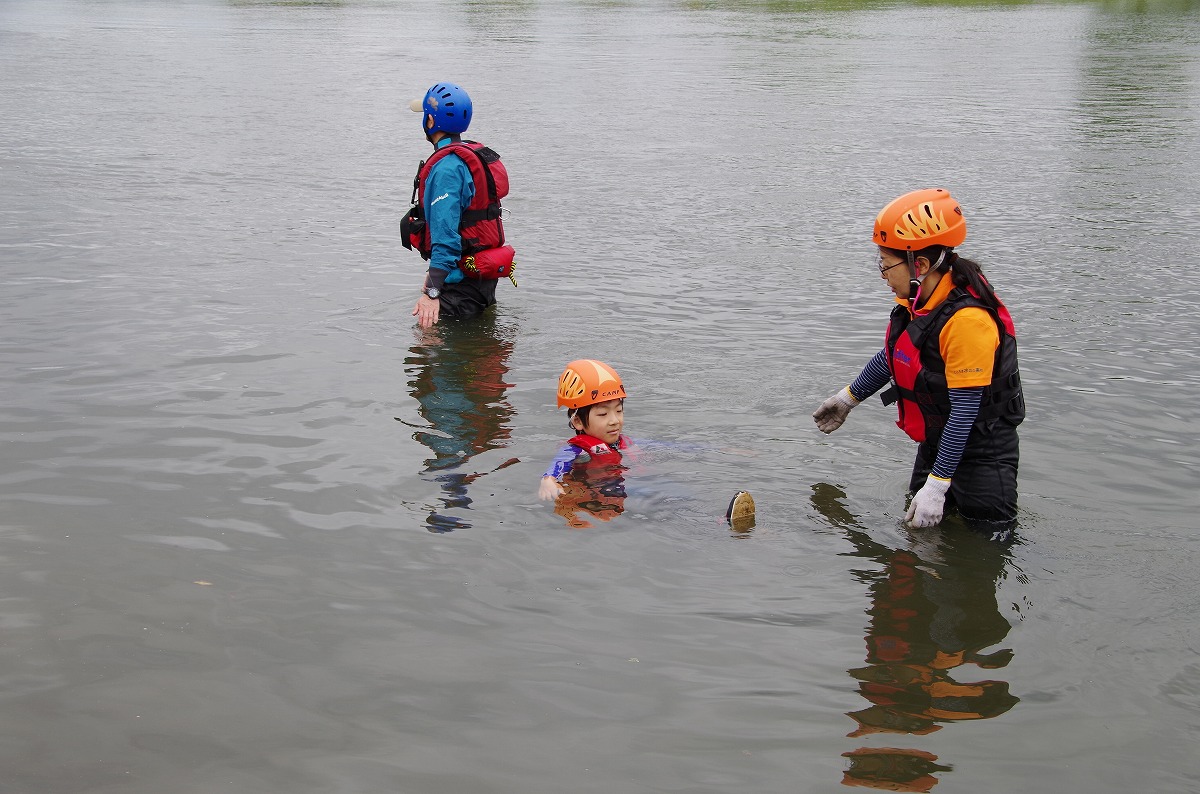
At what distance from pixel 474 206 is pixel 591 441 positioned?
3.31 m

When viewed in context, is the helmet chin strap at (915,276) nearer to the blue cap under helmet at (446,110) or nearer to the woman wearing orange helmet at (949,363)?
the woman wearing orange helmet at (949,363)

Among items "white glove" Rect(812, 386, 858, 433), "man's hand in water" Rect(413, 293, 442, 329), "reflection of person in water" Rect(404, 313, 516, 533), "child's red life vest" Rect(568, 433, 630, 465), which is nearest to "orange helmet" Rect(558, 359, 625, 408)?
"child's red life vest" Rect(568, 433, 630, 465)

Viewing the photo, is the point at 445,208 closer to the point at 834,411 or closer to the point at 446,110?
the point at 446,110

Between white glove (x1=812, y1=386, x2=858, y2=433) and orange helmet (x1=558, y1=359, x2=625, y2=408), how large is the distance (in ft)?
3.95

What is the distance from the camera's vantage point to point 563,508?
6738mm

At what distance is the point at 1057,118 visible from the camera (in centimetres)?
2139

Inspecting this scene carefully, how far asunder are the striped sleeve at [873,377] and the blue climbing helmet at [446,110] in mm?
4315

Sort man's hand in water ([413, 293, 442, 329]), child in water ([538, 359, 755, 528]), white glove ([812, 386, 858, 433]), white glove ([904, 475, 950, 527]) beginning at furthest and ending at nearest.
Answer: man's hand in water ([413, 293, 442, 329]) → child in water ([538, 359, 755, 528]) → white glove ([812, 386, 858, 433]) → white glove ([904, 475, 950, 527])

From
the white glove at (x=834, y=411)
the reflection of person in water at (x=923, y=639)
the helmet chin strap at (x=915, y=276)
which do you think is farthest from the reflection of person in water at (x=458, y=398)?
the helmet chin strap at (x=915, y=276)

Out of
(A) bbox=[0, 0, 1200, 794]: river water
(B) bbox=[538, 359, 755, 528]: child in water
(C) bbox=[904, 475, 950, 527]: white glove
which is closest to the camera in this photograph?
(A) bbox=[0, 0, 1200, 794]: river water

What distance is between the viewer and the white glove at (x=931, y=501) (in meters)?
5.74

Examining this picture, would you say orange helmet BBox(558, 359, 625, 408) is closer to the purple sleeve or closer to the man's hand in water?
the purple sleeve

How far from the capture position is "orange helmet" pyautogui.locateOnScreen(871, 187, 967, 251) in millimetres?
5527

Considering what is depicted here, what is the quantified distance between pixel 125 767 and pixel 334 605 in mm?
1378
